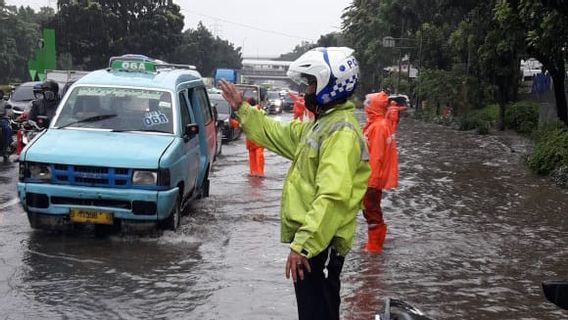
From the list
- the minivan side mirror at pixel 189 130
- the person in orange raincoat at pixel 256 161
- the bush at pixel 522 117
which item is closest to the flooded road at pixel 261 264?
the minivan side mirror at pixel 189 130

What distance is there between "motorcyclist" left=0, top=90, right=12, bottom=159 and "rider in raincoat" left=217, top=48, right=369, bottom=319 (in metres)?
11.6

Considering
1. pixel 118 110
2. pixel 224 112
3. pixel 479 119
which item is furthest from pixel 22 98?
pixel 479 119

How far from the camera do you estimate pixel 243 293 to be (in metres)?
6.46

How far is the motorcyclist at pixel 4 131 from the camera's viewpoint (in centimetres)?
1406

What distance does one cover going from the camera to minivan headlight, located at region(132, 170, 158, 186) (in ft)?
25.1

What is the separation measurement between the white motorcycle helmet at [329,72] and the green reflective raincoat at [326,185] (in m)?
0.08

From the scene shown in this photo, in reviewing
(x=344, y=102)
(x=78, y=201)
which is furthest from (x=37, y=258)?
(x=344, y=102)

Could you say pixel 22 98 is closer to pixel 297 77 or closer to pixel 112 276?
pixel 112 276

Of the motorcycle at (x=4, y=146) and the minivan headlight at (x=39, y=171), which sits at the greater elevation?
the minivan headlight at (x=39, y=171)

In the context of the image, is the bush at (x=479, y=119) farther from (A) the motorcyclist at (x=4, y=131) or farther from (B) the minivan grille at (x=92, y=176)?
(B) the minivan grille at (x=92, y=176)

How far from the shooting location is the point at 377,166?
7984 millimetres

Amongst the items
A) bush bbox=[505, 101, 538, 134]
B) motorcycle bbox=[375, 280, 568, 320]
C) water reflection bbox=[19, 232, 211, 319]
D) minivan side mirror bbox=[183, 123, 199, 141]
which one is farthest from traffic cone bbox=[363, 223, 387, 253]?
bush bbox=[505, 101, 538, 134]

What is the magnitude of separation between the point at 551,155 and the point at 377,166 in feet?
31.2

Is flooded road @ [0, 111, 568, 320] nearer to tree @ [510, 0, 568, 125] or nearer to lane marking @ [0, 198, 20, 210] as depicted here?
lane marking @ [0, 198, 20, 210]
